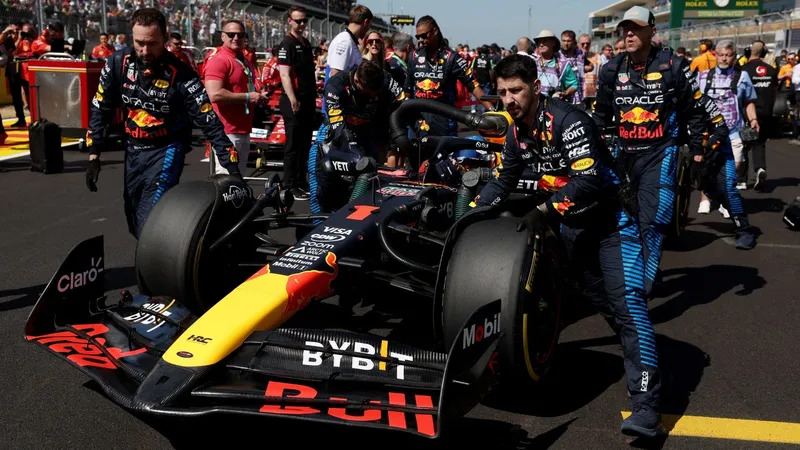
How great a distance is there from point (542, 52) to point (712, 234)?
13.2 feet

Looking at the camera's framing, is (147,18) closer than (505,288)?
No

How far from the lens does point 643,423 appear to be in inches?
146

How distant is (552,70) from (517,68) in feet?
26.5

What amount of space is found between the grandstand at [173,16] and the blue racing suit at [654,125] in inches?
412

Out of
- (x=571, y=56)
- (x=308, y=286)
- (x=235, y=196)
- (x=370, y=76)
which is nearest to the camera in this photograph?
(x=308, y=286)

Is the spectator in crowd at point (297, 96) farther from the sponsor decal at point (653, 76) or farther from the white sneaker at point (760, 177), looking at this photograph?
the white sneaker at point (760, 177)

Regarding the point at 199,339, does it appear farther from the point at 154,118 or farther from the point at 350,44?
the point at 350,44


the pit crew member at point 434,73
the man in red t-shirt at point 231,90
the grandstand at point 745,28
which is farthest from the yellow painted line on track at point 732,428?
the grandstand at point 745,28

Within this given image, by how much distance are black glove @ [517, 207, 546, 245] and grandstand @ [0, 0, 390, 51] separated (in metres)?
12.1

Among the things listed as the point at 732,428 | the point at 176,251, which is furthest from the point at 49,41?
the point at 732,428

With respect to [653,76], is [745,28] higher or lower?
higher

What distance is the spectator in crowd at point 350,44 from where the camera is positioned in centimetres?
895

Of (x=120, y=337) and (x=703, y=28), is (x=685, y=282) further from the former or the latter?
(x=703, y=28)

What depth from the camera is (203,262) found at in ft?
15.3
